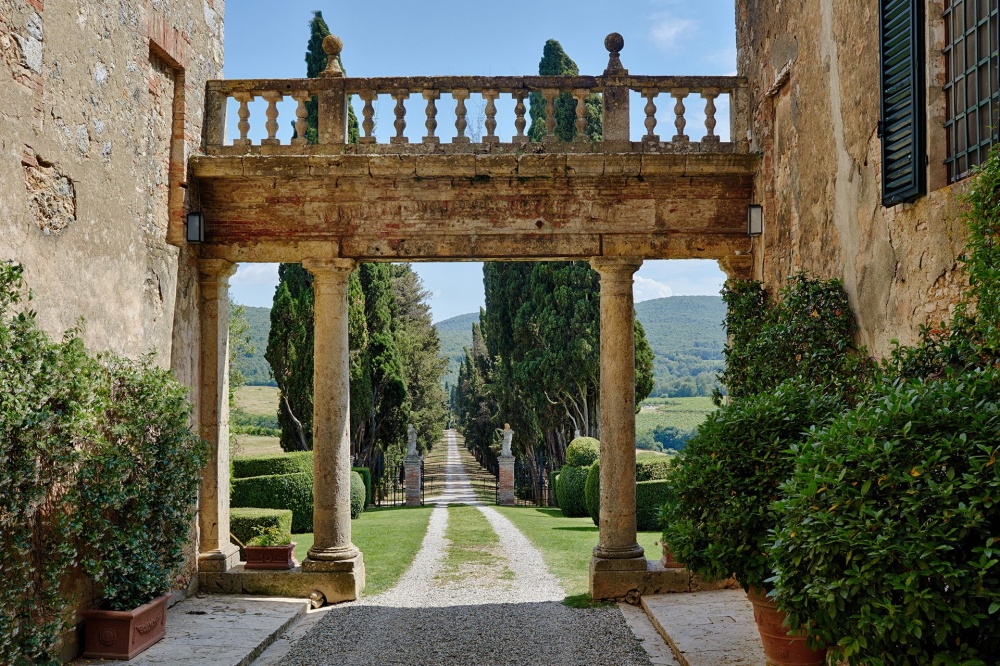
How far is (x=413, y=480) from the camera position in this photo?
84.0 ft

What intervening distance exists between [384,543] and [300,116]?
23.7 ft

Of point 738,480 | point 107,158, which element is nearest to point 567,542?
point 738,480

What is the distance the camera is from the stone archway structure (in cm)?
920

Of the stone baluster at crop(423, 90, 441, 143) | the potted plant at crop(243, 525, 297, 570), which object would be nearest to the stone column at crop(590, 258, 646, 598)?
the stone baluster at crop(423, 90, 441, 143)

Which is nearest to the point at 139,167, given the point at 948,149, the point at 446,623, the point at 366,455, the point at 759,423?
the point at 446,623

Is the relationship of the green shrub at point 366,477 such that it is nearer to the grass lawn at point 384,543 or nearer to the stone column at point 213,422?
the grass lawn at point 384,543

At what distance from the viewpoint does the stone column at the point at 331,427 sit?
9258mm

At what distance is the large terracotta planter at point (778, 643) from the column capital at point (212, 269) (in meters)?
6.48

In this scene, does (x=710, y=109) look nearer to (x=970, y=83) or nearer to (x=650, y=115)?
(x=650, y=115)

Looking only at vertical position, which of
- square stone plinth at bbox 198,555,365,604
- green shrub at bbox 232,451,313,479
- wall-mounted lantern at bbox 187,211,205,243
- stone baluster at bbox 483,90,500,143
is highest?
stone baluster at bbox 483,90,500,143

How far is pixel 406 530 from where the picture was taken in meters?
15.6

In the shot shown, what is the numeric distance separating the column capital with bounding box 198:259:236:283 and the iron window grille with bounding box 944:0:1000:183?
7132 mm

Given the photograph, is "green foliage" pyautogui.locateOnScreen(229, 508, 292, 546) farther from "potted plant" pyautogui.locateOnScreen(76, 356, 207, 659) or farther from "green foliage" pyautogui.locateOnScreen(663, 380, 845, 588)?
"green foliage" pyautogui.locateOnScreen(663, 380, 845, 588)

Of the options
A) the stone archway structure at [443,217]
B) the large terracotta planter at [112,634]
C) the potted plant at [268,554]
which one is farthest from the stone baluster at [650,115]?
the large terracotta planter at [112,634]
